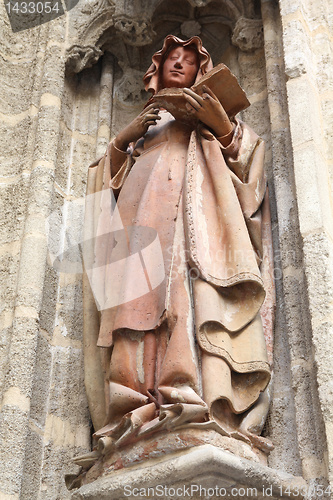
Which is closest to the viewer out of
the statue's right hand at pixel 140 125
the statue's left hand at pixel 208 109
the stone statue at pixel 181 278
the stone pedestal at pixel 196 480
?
the stone pedestal at pixel 196 480

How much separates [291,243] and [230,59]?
141 centimetres

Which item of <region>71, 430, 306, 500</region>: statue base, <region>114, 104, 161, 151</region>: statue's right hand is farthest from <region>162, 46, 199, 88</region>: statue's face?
<region>71, 430, 306, 500</region>: statue base

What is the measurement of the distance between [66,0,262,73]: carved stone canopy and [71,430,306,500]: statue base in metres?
2.20

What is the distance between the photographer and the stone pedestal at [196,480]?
7.57 ft

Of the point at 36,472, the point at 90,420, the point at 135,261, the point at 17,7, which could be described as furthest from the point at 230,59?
the point at 36,472

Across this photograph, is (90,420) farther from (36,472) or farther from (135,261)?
(135,261)

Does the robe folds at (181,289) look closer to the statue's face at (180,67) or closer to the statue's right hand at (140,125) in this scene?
the statue's right hand at (140,125)

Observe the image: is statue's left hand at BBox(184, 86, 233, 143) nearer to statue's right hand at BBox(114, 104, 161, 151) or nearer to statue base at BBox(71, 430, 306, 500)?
statue's right hand at BBox(114, 104, 161, 151)

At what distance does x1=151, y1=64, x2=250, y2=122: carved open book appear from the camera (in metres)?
3.09

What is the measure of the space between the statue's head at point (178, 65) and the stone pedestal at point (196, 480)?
5.57ft

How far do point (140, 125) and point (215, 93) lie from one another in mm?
333

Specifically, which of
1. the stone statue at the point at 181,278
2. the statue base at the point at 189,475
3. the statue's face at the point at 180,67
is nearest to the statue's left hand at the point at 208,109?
the stone statue at the point at 181,278

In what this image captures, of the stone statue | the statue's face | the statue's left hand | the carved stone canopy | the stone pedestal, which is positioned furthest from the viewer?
the carved stone canopy

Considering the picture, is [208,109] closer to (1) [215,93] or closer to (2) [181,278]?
(1) [215,93]
